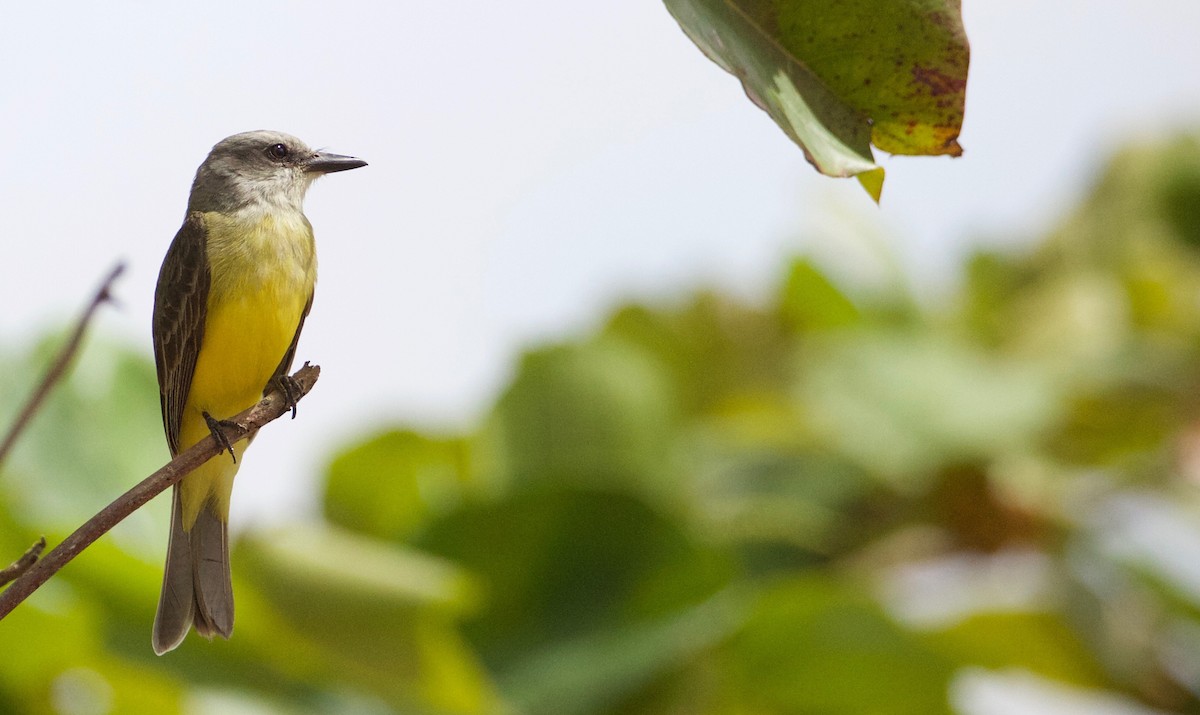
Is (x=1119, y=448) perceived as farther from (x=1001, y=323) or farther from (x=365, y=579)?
(x=365, y=579)

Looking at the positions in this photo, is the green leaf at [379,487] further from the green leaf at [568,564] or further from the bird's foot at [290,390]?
the bird's foot at [290,390]

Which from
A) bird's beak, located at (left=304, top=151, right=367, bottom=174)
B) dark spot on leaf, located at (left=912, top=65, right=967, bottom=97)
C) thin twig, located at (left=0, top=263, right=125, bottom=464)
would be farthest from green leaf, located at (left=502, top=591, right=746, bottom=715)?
dark spot on leaf, located at (left=912, top=65, right=967, bottom=97)

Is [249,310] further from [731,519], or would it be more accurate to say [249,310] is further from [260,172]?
[731,519]

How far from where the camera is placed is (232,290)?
118cm

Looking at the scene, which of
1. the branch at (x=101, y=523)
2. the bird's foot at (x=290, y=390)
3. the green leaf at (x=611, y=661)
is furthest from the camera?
the green leaf at (x=611, y=661)

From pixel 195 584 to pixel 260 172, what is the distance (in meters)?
0.41

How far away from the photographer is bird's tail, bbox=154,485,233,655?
0.77 meters

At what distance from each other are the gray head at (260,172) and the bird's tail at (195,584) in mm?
275

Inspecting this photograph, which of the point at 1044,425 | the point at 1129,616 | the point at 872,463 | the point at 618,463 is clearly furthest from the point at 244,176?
the point at 1129,616

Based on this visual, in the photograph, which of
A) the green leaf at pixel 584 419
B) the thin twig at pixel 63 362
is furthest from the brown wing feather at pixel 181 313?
the green leaf at pixel 584 419

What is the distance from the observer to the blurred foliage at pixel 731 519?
1600 mm

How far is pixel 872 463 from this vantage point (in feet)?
7.19

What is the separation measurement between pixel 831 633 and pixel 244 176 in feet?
3.48

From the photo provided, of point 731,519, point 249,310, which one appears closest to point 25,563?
point 249,310
